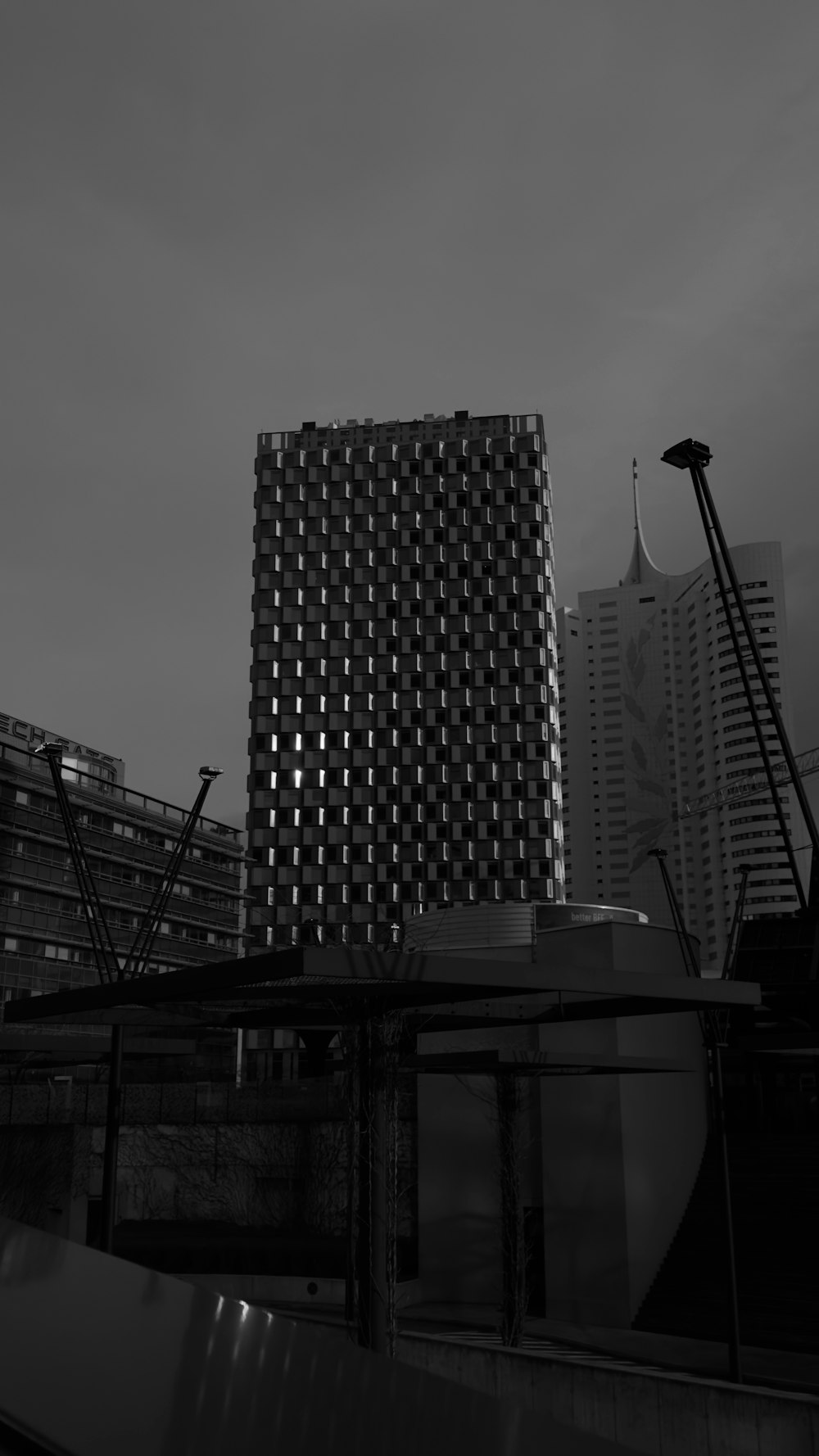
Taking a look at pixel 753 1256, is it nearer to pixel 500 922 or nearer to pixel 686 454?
pixel 500 922

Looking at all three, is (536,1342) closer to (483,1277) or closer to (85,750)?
(483,1277)

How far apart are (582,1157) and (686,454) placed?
72.0ft

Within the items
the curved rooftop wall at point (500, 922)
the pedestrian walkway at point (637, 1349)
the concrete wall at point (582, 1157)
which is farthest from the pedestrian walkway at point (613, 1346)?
the curved rooftop wall at point (500, 922)

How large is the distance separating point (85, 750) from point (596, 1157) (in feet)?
375

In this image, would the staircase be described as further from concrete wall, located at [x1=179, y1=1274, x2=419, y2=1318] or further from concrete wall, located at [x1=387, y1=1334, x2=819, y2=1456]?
concrete wall, located at [x1=179, y1=1274, x2=419, y2=1318]

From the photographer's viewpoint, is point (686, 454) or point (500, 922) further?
point (500, 922)

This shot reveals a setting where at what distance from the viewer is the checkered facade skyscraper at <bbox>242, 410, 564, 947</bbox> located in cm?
13162

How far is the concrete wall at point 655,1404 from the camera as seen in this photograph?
1727 centimetres

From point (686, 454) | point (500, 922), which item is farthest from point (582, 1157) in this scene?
point (686, 454)

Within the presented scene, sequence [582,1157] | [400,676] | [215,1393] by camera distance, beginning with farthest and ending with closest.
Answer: [400,676], [582,1157], [215,1393]

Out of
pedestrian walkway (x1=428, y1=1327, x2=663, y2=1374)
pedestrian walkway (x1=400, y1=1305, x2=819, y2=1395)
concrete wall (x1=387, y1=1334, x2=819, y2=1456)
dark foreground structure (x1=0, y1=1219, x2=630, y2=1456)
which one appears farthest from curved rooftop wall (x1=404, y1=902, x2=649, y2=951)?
dark foreground structure (x1=0, y1=1219, x2=630, y2=1456)

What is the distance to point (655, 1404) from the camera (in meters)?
18.3

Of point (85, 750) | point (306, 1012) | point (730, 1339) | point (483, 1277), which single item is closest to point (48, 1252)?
point (306, 1012)

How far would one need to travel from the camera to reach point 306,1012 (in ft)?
70.3
